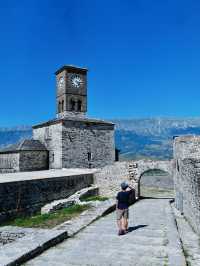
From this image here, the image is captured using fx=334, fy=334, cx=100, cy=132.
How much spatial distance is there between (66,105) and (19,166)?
776 cm

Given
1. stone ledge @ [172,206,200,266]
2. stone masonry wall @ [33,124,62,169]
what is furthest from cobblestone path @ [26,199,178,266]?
stone masonry wall @ [33,124,62,169]

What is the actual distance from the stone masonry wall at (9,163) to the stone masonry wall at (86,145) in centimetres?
396

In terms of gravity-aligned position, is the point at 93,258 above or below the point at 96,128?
below

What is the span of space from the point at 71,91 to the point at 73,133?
542cm

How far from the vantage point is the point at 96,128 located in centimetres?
3064

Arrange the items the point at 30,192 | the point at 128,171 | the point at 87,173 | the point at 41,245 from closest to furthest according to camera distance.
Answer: the point at 41,245, the point at 30,192, the point at 128,171, the point at 87,173

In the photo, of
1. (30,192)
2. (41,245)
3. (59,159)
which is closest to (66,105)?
(59,159)

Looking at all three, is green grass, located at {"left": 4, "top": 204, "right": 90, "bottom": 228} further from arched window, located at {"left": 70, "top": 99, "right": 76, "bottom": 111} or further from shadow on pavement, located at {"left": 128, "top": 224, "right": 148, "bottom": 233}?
arched window, located at {"left": 70, "top": 99, "right": 76, "bottom": 111}

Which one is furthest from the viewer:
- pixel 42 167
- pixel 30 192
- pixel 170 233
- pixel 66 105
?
pixel 66 105

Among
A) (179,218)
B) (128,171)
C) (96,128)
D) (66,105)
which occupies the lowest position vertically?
(179,218)

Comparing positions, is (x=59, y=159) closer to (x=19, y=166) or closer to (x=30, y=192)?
(x=19, y=166)

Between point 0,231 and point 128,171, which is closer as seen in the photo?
point 0,231

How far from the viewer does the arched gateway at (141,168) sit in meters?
21.5

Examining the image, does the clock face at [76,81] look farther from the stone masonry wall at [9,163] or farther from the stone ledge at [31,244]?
the stone ledge at [31,244]
